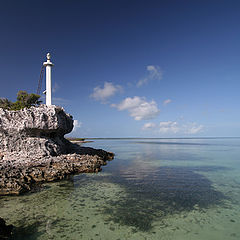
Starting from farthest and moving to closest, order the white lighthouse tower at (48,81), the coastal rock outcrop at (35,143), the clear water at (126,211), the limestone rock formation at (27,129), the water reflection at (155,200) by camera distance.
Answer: the white lighthouse tower at (48,81)
the limestone rock formation at (27,129)
the coastal rock outcrop at (35,143)
the water reflection at (155,200)
the clear water at (126,211)

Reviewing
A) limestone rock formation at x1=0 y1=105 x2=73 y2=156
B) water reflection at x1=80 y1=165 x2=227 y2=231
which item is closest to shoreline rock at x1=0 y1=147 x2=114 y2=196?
limestone rock formation at x1=0 y1=105 x2=73 y2=156

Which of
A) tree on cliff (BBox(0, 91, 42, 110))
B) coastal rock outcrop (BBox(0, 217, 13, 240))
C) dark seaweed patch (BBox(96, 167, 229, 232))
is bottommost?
dark seaweed patch (BBox(96, 167, 229, 232))

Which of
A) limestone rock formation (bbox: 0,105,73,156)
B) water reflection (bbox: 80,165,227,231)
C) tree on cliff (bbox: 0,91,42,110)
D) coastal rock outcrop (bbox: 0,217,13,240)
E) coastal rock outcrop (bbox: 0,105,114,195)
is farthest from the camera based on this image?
tree on cliff (bbox: 0,91,42,110)

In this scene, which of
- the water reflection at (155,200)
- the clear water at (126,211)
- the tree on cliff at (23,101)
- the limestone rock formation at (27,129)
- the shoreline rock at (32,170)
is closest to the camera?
the clear water at (126,211)

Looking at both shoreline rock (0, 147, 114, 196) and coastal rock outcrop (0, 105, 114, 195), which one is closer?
shoreline rock (0, 147, 114, 196)

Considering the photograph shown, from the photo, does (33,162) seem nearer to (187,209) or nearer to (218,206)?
(187,209)

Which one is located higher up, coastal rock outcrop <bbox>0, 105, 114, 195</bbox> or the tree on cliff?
the tree on cliff

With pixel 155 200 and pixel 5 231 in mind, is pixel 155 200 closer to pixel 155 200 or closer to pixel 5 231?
pixel 155 200

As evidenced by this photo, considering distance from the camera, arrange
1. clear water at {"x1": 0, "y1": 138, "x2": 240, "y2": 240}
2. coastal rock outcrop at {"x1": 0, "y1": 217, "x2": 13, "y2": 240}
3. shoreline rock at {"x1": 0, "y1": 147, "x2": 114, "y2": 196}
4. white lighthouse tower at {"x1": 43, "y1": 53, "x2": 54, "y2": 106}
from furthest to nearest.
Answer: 1. white lighthouse tower at {"x1": 43, "y1": 53, "x2": 54, "y2": 106}
2. shoreline rock at {"x1": 0, "y1": 147, "x2": 114, "y2": 196}
3. clear water at {"x1": 0, "y1": 138, "x2": 240, "y2": 240}
4. coastal rock outcrop at {"x1": 0, "y1": 217, "x2": 13, "y2": 240}

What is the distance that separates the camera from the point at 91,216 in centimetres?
930

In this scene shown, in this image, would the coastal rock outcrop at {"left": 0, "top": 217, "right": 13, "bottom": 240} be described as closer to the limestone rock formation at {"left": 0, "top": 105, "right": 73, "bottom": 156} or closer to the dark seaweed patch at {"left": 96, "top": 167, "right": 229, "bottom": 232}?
the dark seaweed patch at {"left": 96, "top": 167, "right": 229, "bottom": 232}

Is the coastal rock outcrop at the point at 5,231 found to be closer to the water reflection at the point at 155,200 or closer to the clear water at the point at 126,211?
the clear water at the point at 126,211

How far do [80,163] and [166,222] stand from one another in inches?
569

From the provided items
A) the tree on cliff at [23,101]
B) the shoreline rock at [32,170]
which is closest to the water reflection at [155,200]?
the shoreline rock at [32,170]
